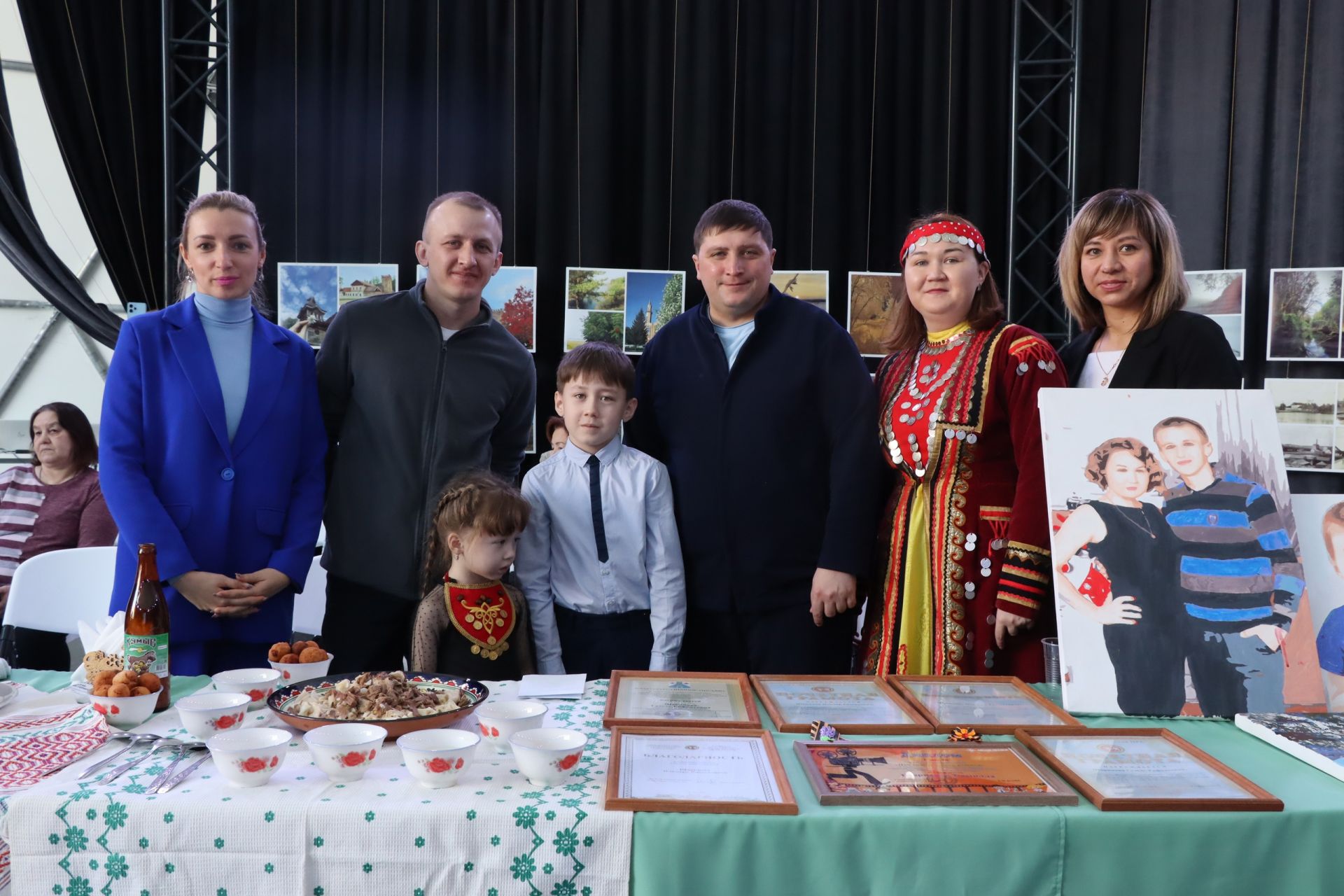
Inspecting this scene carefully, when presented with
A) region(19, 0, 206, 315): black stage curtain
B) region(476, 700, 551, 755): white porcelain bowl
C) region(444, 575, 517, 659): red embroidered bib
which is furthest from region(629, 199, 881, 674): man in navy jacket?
region(19, 0, 206, 315): black stage curtain

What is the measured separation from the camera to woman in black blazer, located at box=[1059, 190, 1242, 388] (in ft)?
6.45

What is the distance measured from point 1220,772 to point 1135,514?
42 centimetres

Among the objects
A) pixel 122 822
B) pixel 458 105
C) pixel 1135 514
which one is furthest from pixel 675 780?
pixel 458 105

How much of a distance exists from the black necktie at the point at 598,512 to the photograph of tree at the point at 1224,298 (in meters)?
3.33

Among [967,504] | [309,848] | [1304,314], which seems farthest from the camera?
[1304,314]

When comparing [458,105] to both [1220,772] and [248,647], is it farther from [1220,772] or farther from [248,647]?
[1220,772]

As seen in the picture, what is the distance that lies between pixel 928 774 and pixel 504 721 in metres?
0.54

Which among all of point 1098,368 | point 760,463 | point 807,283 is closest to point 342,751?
point 760,463

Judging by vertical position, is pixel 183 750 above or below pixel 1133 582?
below

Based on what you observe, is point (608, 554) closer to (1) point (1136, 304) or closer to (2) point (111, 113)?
(1) point (1136, 304)

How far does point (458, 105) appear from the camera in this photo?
4738 mm

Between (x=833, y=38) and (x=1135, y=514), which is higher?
(x=833, y=38)

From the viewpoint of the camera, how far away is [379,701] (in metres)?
1.31

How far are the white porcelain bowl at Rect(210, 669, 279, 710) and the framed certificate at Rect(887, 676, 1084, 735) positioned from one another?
0.98m
